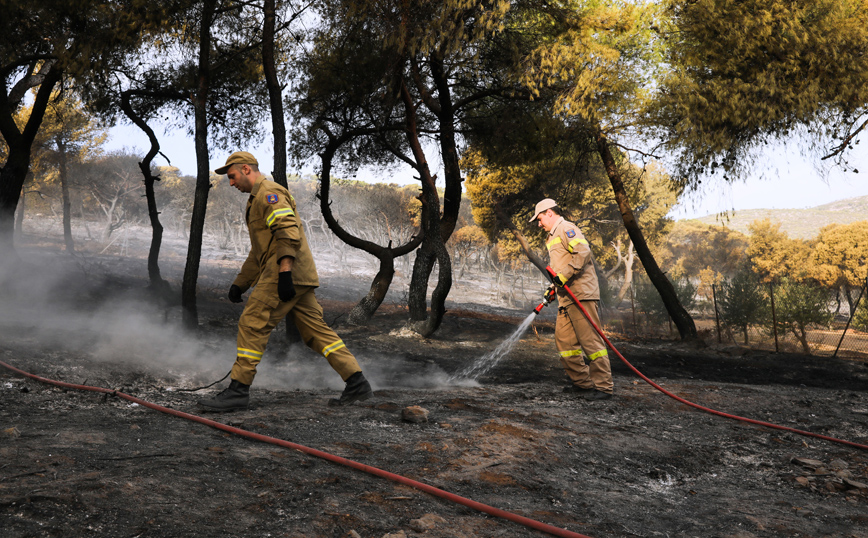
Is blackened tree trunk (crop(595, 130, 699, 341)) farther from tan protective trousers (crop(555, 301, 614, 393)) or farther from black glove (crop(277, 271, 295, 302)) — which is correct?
black glove (crop(277, 271, 295, 302))

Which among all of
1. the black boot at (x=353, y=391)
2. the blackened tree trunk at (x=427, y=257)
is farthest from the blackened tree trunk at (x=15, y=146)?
the black boot at (x=353, y=391)

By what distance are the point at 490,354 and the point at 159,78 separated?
9170mm

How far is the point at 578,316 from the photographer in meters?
5.37

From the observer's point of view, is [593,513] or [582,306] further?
[582,306]

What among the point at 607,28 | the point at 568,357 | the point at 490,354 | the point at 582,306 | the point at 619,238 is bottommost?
the point at 490,354

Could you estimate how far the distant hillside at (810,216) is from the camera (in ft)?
497

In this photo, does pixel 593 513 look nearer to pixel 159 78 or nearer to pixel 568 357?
pixel 568 357

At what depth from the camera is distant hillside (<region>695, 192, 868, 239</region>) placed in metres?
151

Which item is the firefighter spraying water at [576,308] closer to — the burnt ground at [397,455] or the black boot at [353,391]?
the burnt ground at [397,455]

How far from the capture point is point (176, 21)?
934cm

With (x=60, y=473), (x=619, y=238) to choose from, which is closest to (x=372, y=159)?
(x=60, y=473)

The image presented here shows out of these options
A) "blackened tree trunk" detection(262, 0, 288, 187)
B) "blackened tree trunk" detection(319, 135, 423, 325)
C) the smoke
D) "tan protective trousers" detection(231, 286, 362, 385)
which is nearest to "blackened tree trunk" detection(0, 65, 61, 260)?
the smoke

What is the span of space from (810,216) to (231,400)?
201m

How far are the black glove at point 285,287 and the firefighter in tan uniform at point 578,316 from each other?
2.59m
